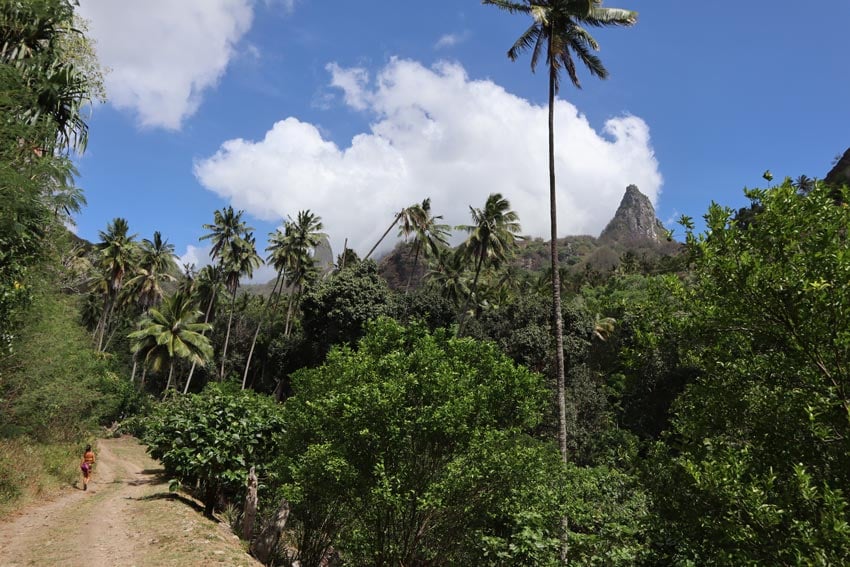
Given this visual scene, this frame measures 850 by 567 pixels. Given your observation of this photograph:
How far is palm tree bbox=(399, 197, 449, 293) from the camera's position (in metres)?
43.4

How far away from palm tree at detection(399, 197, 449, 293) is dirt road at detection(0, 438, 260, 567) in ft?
95.9

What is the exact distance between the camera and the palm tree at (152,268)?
50.2m

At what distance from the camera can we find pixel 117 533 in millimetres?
12242

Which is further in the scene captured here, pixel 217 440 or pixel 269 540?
pixel 217 440

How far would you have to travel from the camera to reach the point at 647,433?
37.3 m

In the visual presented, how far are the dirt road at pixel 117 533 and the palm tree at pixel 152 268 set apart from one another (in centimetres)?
3638

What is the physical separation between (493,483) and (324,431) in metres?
4.07

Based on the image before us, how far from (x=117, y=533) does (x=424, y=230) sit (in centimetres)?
3475

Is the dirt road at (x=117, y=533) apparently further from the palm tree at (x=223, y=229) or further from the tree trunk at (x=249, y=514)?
the palm tree at (x=223, y=229)

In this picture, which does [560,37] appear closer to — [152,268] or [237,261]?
[237,261]

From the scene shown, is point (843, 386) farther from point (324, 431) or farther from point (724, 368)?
point (324, 431)

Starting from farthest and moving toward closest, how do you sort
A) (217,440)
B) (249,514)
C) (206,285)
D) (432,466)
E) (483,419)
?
(206,285), (217,440), (249,514), (483,419), (432,466)

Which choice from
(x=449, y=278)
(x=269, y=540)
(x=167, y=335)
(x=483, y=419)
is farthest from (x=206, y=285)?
(x=483, y=419)

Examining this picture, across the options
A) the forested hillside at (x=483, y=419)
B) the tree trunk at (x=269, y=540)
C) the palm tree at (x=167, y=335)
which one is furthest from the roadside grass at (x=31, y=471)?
the palm tree at (x=167, y=335)
